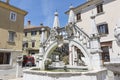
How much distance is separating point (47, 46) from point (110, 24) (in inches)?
446

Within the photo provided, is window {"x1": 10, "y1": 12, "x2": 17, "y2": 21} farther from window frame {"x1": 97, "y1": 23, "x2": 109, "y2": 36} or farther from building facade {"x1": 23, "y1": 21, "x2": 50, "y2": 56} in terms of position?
building facade {"x1": 23, "y1": 21, "x2": 50, "y2": 56}

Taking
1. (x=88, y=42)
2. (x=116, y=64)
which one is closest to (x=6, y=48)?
(x=88, y=42)

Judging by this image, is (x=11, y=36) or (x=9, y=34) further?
(x=11, y=36)

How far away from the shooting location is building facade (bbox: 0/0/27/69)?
19900 millimetres

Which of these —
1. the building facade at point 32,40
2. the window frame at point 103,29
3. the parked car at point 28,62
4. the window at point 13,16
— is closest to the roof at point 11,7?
the window at point 13,16

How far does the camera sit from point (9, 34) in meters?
21.0

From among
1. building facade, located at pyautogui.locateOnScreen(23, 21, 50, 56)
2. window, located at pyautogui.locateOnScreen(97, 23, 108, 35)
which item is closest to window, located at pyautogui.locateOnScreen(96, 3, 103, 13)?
window, located at pyautogui.locateOnScreen(97, 23, 108, 35)

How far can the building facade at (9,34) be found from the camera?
65.3ft

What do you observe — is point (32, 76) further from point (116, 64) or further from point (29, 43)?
point (29, 43)

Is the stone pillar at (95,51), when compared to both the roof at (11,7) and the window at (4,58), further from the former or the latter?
the roof at (11,7)

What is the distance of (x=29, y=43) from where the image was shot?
124ft

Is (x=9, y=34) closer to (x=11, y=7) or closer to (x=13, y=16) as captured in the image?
(x=13, y=16)

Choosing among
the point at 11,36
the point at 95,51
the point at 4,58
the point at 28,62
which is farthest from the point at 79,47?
the point at 28,62

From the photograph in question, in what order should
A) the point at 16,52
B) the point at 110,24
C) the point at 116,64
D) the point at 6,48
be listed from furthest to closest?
1. the point at 16,52
2. the point at 6,48
3. the point at 110,24
4. the point at 116,64
